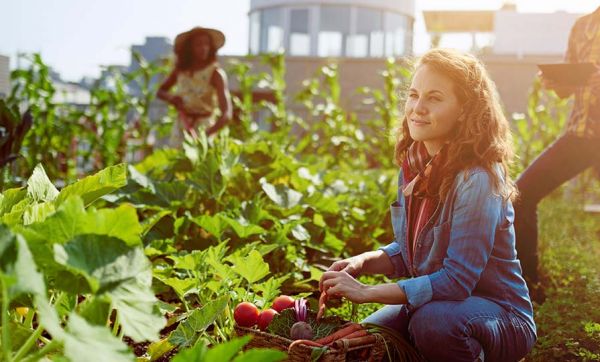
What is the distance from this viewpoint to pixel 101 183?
1577mm

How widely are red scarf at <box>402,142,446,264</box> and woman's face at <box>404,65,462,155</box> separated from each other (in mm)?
60

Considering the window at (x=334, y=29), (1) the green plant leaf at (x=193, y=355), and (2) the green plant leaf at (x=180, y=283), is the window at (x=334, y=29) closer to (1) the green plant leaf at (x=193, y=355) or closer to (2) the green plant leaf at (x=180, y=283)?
(2) the green plant leaf at (x=180, y=283)

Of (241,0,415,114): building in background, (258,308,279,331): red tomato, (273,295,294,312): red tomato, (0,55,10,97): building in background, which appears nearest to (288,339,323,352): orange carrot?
(258,308,279,331): red tomato

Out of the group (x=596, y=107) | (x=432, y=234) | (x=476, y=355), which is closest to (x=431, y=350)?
(x=476, y=355)

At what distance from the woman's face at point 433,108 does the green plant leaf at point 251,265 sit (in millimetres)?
522

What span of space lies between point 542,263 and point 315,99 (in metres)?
9.61

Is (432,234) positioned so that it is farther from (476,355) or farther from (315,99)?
(315,99)

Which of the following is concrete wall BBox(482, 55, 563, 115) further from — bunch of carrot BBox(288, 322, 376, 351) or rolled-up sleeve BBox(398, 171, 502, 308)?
bunch of carrot BBox(288, 322, 376, 351)

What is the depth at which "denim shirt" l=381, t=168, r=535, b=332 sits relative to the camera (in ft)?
6.45

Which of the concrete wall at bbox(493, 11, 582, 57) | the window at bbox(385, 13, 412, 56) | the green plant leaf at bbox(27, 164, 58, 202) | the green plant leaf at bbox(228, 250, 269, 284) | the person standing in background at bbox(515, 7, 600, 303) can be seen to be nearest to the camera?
the green plant leaf at bbox(27, 164, 58, 202)

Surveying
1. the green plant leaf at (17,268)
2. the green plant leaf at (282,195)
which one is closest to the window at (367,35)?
the green plant leaf at (282,195)

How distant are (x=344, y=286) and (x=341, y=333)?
0.38ft

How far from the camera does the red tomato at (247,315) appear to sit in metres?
2.11

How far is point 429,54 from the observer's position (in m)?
2.12
